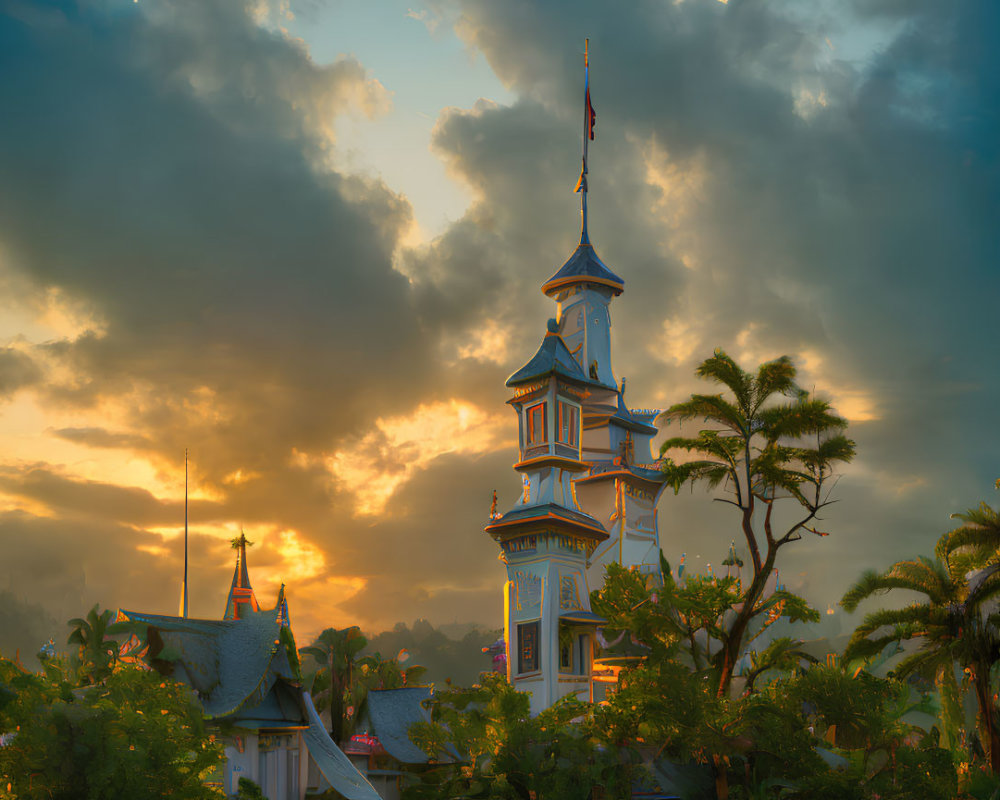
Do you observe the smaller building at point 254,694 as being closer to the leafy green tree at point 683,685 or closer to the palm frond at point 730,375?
the leafy green tree at point 683,685

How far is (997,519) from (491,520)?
21702 millimetres

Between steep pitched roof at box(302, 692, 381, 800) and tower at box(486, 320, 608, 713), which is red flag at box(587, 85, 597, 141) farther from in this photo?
steep pitched roof at box(302, 692, 381, 800)

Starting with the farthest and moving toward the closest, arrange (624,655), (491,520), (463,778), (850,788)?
(491,520)
(624,655)
(463,778)
(850,788)

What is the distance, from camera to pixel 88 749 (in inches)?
774

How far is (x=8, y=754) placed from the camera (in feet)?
63.6

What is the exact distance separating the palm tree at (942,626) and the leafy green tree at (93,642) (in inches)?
789

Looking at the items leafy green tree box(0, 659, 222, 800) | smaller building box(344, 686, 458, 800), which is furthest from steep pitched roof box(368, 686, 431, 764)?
leafy green tree box(0, 659, 222, 800)

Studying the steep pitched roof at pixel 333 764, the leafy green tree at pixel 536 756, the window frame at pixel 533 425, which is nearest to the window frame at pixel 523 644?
the window frame at pixel 533 425

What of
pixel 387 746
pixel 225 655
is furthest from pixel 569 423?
pixel 225 655

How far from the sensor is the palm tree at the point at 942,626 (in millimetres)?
29609

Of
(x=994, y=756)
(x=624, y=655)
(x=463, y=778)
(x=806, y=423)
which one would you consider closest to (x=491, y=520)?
(x=624, y=655)

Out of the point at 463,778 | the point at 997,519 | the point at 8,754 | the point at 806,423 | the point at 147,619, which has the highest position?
the point at 806,423

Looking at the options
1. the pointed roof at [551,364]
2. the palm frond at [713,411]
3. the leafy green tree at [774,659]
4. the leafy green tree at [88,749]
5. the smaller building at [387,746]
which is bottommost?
the smaller building at [387,746]

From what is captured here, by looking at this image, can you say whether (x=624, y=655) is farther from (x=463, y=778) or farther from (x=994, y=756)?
(x=994, y=756)
